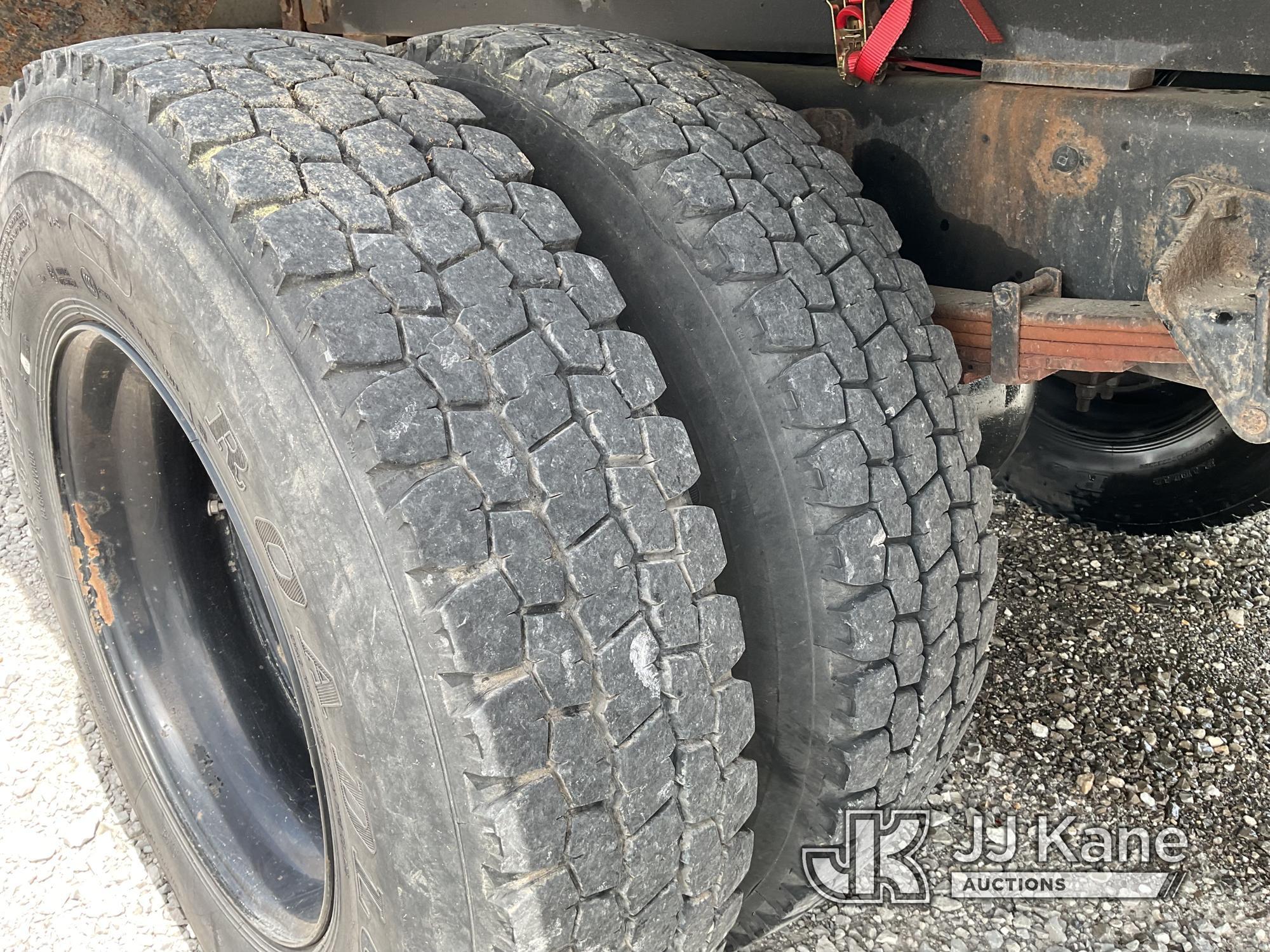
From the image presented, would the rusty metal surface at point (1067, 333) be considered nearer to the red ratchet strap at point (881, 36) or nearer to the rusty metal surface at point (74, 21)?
the red ratchet strap at point (881, 36)

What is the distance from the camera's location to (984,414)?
96.7 inches

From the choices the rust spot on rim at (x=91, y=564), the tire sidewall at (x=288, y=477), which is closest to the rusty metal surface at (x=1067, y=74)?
the tire sidewall at (x=288, y=477)

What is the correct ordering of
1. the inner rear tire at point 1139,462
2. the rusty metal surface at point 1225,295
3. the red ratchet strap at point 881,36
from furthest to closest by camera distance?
the inner rear tire at point 1139,462
the red ratchet strap at point 881,36
the rusty metal surface at point 1225,295

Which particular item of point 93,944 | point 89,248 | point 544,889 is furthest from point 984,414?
point 93,944

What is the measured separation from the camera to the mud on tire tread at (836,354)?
1.68 meters

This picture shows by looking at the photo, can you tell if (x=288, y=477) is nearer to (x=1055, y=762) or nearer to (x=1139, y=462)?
(x=1055, y=762)

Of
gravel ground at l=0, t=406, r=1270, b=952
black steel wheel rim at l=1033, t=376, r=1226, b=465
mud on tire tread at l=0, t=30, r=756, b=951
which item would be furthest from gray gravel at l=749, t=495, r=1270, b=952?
mud on tire tread at l=0, t=30, r=756, b=951

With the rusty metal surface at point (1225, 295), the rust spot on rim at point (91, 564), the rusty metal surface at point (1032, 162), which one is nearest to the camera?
the rusty metal surface at point (1225, 295)

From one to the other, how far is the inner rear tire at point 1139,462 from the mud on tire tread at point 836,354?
152cm

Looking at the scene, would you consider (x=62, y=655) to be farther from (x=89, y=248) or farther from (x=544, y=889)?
(x=544, y=889)

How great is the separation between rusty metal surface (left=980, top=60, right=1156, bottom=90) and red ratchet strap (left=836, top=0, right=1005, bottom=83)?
0.05 metres

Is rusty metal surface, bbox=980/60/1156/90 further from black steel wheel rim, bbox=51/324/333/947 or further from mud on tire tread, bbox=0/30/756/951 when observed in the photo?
black steel wheel rim, bbox=51/324/333/947

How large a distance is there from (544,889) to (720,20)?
148cm

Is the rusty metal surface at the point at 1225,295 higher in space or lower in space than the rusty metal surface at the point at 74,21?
lower
